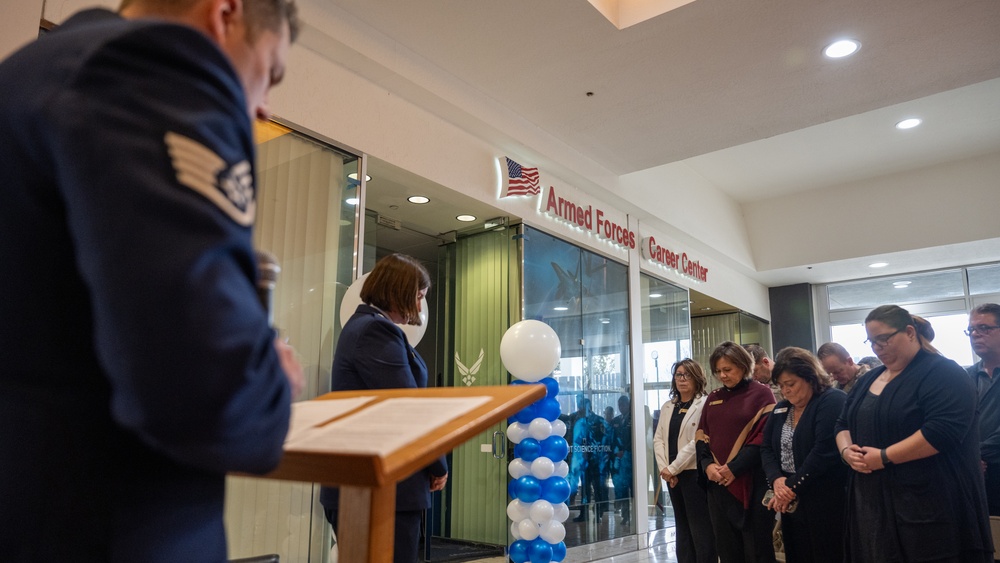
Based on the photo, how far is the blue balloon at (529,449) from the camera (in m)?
4.19

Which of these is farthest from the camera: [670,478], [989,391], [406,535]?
[670,478]

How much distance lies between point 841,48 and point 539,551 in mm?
3859

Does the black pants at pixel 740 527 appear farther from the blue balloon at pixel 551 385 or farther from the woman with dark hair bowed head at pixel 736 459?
the blue balloon at pixel 551 385

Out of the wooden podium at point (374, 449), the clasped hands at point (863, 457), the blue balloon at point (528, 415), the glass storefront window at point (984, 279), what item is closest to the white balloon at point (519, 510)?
the blue balloon at point (528, 415)

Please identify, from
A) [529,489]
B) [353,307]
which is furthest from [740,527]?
[353,307]

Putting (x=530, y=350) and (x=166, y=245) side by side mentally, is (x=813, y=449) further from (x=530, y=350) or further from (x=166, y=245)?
(x=166, y=245)

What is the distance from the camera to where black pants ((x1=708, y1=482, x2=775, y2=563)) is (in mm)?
3605

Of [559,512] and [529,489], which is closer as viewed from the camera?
[529,489]

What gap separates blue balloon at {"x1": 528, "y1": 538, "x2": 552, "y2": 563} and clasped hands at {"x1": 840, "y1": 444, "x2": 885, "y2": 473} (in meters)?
1.89

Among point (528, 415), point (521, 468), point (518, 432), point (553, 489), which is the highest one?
point (528, 415)

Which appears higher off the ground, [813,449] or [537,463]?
[813,449]

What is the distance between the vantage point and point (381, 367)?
2.14 meters

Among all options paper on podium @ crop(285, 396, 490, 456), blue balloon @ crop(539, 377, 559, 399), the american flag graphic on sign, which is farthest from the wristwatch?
the american flag graphic on sign

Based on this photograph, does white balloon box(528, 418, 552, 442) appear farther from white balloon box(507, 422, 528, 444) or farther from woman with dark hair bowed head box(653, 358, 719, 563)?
woman with dark hair bowed head box(653, 358, 719, 563)
